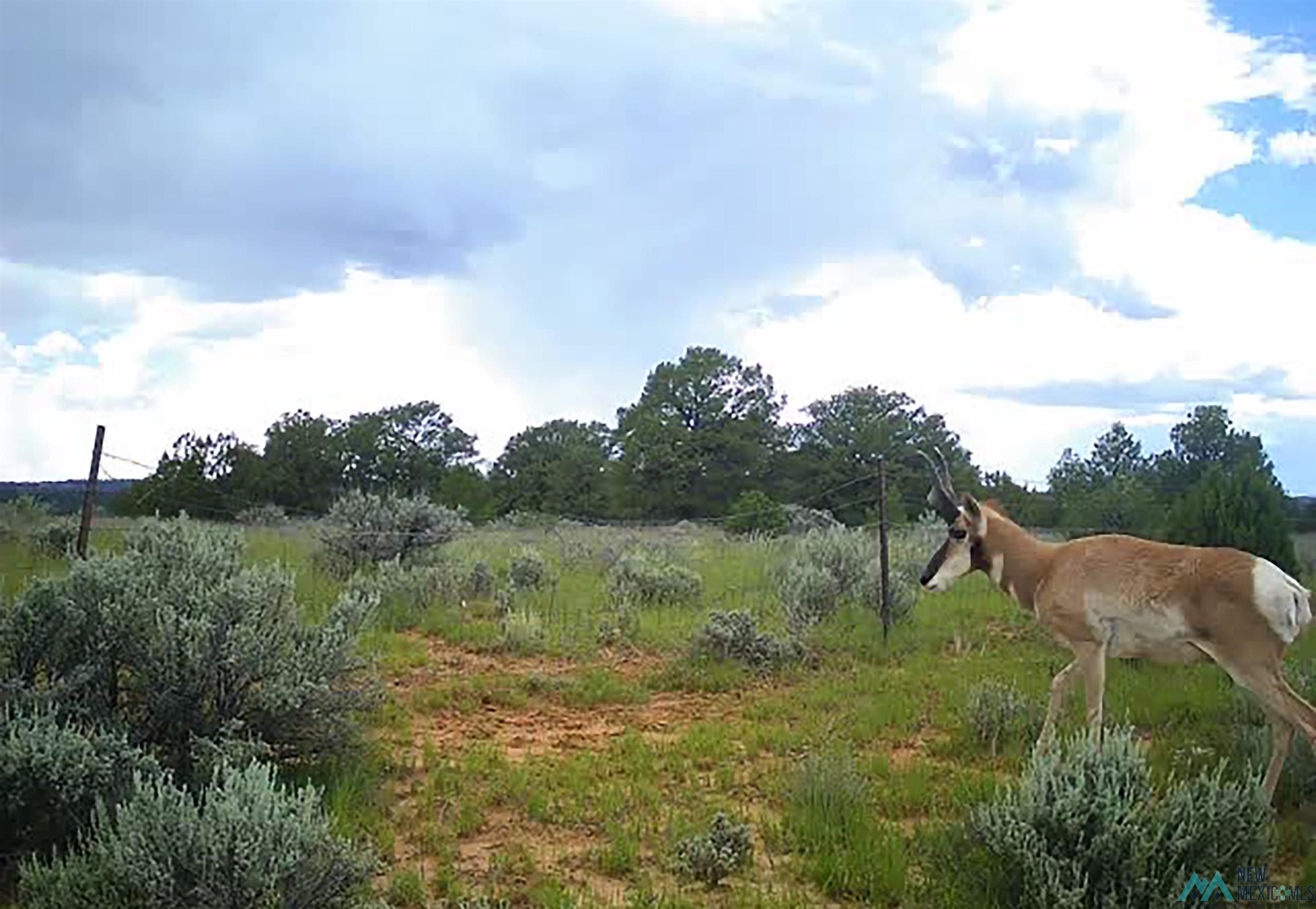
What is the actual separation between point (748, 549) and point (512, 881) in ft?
51.9

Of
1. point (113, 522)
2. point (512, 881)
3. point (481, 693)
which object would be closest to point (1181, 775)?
point (512, 881)

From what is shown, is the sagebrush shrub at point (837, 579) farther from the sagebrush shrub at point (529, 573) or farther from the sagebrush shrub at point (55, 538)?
the sagebrush shrub at point (55, 538)

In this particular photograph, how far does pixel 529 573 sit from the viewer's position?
16.2 m

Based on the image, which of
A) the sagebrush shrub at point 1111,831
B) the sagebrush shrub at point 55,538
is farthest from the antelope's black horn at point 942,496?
the sagebrush shrub at point 55,538

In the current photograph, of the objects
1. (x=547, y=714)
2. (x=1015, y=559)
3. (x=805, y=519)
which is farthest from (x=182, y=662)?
(x=805, y=519)

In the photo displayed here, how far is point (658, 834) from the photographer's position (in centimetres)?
682

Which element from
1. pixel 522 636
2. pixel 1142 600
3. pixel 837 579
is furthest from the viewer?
pixel 837 579

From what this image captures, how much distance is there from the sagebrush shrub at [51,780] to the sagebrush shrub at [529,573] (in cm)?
941

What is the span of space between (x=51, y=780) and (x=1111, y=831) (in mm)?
5598

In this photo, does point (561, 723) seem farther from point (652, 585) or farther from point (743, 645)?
point (652, 585)

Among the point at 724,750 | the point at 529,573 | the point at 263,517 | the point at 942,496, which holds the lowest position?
the point at 724,750

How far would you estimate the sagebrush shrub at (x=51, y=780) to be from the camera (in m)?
6.06

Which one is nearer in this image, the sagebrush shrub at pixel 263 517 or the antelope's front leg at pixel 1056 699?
the antelope's front leg at pixel 1056 699

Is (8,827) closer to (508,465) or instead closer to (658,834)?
(658,834)
